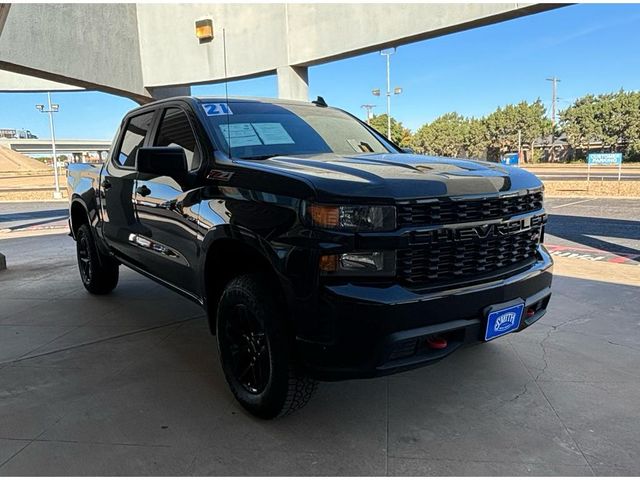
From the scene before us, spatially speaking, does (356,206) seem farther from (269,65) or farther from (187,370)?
(269,65)

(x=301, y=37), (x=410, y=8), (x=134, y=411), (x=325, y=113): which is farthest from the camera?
(x=301, y=37)

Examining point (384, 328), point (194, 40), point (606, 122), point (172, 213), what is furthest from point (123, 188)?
point (606, 122)

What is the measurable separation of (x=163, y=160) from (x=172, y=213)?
52 centimetres

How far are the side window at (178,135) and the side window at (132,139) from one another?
0.33 meters

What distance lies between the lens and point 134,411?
2959mm

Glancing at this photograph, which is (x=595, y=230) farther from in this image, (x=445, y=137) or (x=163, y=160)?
(x=445, y=137)

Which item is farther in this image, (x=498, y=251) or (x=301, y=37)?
(x=301, y=37)

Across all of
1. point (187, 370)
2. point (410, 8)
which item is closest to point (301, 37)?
point (410, 8)

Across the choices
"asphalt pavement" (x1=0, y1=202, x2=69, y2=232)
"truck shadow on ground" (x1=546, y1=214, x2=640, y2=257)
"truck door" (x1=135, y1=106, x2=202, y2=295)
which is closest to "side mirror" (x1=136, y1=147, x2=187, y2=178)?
"truck door" (x1=135, y1=106, x2=202, y2=295)

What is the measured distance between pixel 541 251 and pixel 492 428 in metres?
1.13

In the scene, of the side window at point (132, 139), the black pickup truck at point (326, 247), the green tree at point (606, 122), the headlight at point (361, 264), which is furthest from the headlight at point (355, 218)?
the green tree at point (606, 122)

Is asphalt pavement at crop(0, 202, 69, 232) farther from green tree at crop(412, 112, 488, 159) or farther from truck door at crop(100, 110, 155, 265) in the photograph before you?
green tree at crop(412, 112, 488, 159)

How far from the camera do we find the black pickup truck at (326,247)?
7.52 ft

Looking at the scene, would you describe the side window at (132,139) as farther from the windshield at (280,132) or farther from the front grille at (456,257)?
the front grille at (456,257)
